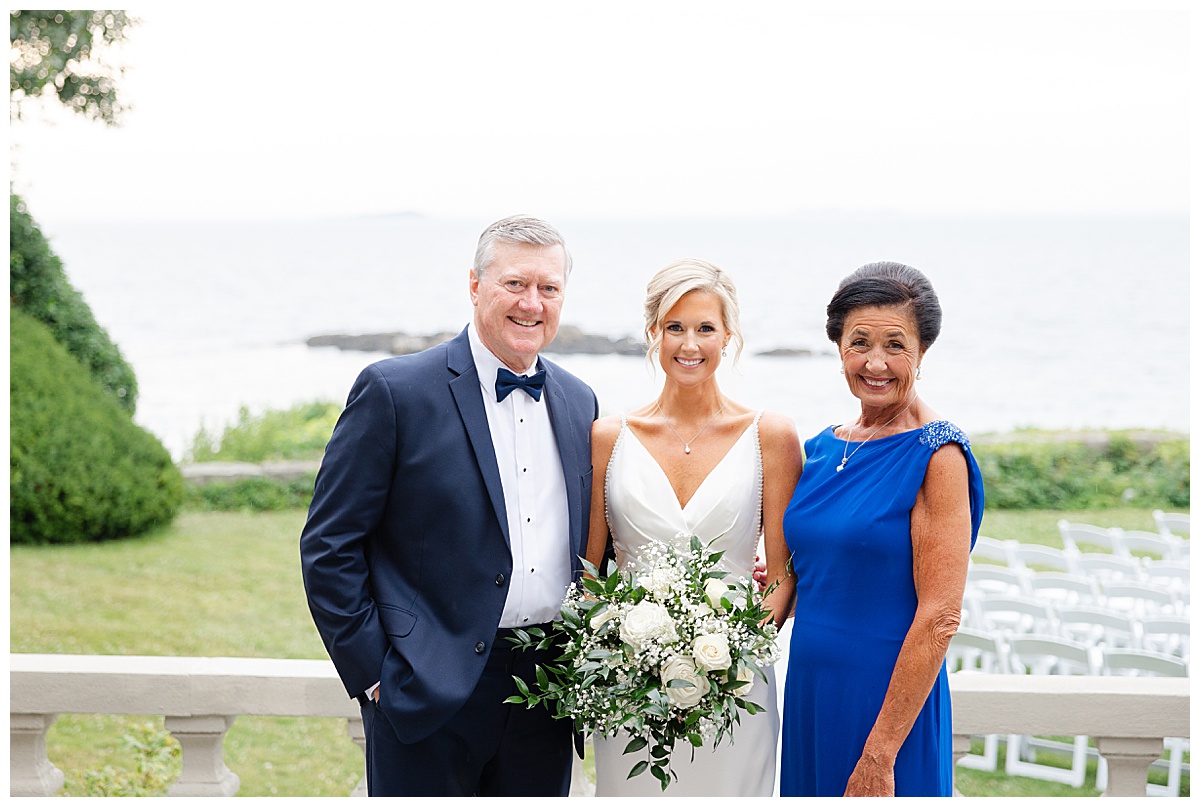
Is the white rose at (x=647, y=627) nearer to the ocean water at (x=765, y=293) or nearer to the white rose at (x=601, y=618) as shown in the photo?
the white rose at (x=601, y=618)

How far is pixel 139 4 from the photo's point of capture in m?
3.42

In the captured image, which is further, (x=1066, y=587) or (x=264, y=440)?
(x=264, y=440)

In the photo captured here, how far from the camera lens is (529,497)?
10.4 feet

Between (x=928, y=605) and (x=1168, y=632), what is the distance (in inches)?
220

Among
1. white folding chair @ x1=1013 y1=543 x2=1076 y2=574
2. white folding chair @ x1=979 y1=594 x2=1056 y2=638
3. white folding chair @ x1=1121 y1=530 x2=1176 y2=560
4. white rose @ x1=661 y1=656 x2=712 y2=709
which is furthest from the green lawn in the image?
white rose @ x1=661 y1=656 x2=712 y2=709

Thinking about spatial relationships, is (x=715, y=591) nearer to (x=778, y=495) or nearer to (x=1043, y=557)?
(x=778, y=495)

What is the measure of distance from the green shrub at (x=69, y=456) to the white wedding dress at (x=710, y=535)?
28.5 feet

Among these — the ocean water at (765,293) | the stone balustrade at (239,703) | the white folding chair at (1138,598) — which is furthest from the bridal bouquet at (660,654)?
the ocean water at (765,293)

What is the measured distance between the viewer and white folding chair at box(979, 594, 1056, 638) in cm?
722

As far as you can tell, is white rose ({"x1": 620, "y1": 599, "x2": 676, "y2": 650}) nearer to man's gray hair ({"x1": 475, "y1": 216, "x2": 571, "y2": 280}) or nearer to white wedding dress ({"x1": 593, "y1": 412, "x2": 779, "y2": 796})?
white wedding dress ({"x1": 593, "y1": 412, "x2": 779, "y2": 796})

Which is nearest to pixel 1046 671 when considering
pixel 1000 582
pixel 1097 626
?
pixel 1097 626

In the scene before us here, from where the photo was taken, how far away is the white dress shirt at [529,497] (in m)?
3.10

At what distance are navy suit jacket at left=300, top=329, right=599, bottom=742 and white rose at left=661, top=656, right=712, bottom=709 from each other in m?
0.57

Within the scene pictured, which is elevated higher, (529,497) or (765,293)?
(765,293)
